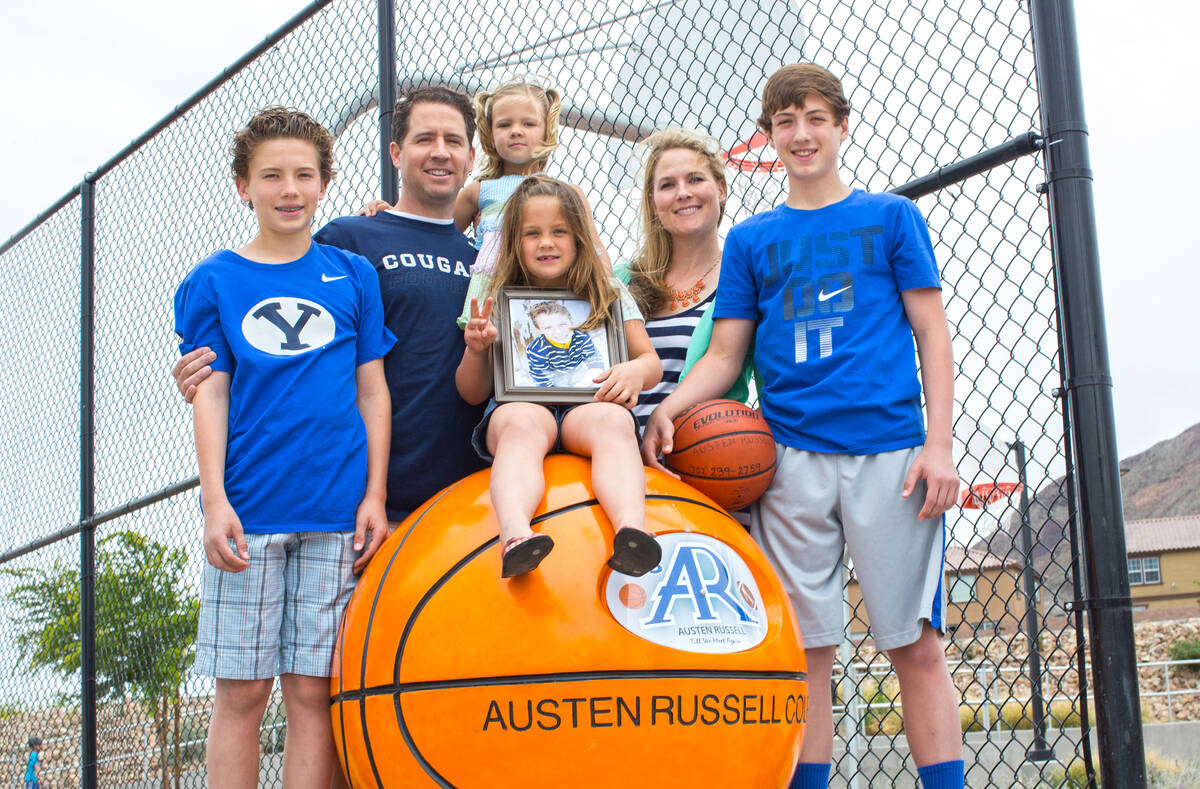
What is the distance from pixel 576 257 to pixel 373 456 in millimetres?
802

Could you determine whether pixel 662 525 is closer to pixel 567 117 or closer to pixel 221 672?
pixel 221 672

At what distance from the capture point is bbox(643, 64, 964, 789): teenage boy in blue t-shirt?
259 centimetres

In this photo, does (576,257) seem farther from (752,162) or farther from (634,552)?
(752,162)

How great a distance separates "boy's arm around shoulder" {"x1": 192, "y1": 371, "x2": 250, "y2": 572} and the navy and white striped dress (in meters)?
Answer: 1.20

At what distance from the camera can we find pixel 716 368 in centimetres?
295

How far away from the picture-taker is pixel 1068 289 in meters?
2.74

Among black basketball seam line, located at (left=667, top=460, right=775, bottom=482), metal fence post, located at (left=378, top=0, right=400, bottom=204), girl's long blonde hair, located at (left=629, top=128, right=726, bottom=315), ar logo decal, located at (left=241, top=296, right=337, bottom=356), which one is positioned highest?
metal fence post, located at (left=378, top=0, right=400, bottom=204)

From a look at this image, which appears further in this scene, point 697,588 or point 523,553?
point 697,588

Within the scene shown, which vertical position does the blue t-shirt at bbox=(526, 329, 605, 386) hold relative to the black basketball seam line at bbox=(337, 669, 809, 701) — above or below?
above

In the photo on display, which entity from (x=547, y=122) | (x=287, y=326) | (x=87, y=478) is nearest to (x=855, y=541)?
(x=287, y=326)

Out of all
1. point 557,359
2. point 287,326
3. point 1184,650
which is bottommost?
point 1184,650

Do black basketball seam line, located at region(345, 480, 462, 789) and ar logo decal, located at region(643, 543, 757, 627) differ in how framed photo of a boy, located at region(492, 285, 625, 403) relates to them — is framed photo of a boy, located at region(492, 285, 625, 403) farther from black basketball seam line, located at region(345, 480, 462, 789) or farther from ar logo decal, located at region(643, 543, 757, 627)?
ar logo decal, located at region(643, 543, 757, 627)

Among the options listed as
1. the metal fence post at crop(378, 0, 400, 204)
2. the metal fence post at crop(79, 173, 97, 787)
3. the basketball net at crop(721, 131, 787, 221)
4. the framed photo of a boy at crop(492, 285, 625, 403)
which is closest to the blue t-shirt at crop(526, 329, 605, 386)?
the framed photo of a boy at crop(492, 285, 625, 403)

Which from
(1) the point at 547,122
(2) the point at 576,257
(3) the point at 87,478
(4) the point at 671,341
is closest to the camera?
(2) the point at 576,257
